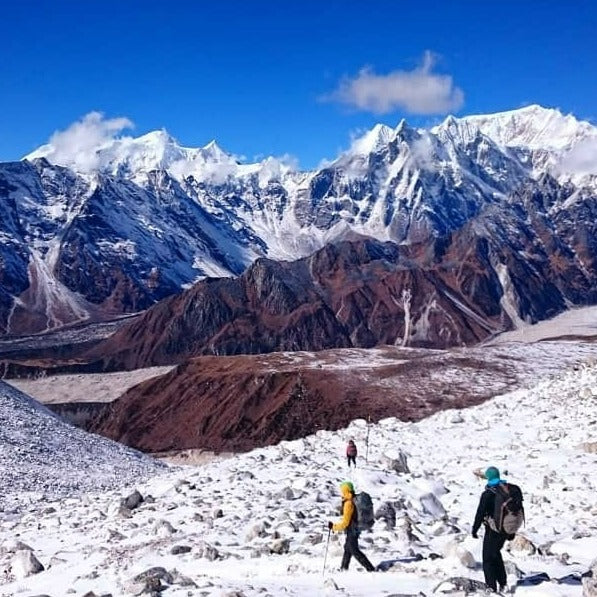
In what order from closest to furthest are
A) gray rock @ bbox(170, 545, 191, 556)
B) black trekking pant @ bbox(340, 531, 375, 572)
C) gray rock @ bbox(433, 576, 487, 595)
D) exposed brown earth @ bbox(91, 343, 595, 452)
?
gray rock @ bbox(433, 576, 487, 595) → black trekking pant @ bbox(340, 531, 375, 572) → gray rock @ bbox(170, 545, 191, 556) → exposed brown earth @ bbox(91, 343, 595, 452)

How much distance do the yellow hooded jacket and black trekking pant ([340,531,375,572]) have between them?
0.17m

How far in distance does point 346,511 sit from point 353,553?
2.27 ft

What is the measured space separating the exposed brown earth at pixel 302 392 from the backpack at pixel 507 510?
2806 inches

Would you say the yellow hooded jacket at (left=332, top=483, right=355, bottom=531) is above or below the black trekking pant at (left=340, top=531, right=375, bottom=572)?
above

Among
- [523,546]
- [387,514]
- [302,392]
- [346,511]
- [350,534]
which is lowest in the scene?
[523,546]

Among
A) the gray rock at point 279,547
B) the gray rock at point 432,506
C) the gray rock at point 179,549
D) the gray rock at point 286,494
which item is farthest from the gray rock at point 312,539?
the gray rock at point 432,506

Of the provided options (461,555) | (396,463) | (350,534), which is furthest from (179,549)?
(396,463)

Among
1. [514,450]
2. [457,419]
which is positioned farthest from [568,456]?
[457,419]

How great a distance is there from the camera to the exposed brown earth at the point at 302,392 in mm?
93062

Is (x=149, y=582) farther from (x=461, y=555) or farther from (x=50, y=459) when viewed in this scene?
(x=50, y=459)

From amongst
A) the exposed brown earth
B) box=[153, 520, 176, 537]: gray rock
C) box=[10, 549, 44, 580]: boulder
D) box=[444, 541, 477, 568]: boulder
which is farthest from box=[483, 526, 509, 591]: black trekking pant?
the exposed brown earth

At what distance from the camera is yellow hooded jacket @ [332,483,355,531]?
44.0ft

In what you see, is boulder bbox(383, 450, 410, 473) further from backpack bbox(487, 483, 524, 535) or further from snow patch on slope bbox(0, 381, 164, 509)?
backpack bbox(487, 483, 524, 535)

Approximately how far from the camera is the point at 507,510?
1136 centimetres
